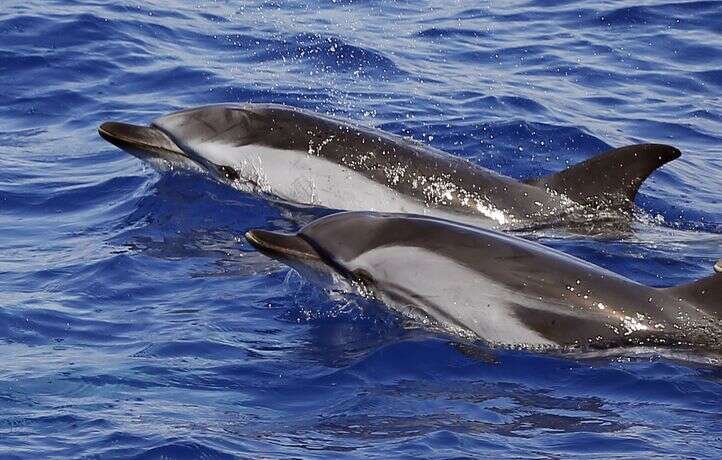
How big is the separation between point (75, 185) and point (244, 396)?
509 centimetres

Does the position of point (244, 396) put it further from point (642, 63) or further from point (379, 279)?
point (642, 63)

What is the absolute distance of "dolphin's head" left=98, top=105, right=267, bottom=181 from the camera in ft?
40.3

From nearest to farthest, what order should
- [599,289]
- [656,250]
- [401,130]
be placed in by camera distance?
[599,289]
[656,250]
[401,130]

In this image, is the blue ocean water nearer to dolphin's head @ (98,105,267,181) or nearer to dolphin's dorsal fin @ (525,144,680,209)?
dolphin's head @ (98,105,267,181)

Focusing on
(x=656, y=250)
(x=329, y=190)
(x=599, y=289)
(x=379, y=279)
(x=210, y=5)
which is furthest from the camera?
(x=210, y=5)

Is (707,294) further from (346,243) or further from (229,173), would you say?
(229,173)

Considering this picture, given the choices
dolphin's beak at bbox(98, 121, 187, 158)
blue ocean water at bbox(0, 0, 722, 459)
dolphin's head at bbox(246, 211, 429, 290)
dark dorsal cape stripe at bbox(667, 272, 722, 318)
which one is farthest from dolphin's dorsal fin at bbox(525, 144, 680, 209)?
dolphin's beak at bbox(98, 121, 187, 158)

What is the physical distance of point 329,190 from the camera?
11.9 m

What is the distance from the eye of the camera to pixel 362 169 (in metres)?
11.9

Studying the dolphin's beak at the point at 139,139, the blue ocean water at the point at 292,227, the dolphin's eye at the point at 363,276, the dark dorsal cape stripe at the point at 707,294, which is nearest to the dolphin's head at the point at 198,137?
the dolphin's beak at the point at 139,139

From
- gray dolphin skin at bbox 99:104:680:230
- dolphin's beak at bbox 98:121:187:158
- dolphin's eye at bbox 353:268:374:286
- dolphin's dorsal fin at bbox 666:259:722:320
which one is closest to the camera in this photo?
dolphin's dorsal fin at bbox 666:259:722:320

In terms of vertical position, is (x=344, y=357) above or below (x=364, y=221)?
below

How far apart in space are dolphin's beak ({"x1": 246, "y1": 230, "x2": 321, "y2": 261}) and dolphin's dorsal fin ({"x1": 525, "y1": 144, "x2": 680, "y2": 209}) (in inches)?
113

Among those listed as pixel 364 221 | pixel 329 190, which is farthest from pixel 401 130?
pixel 364 221
